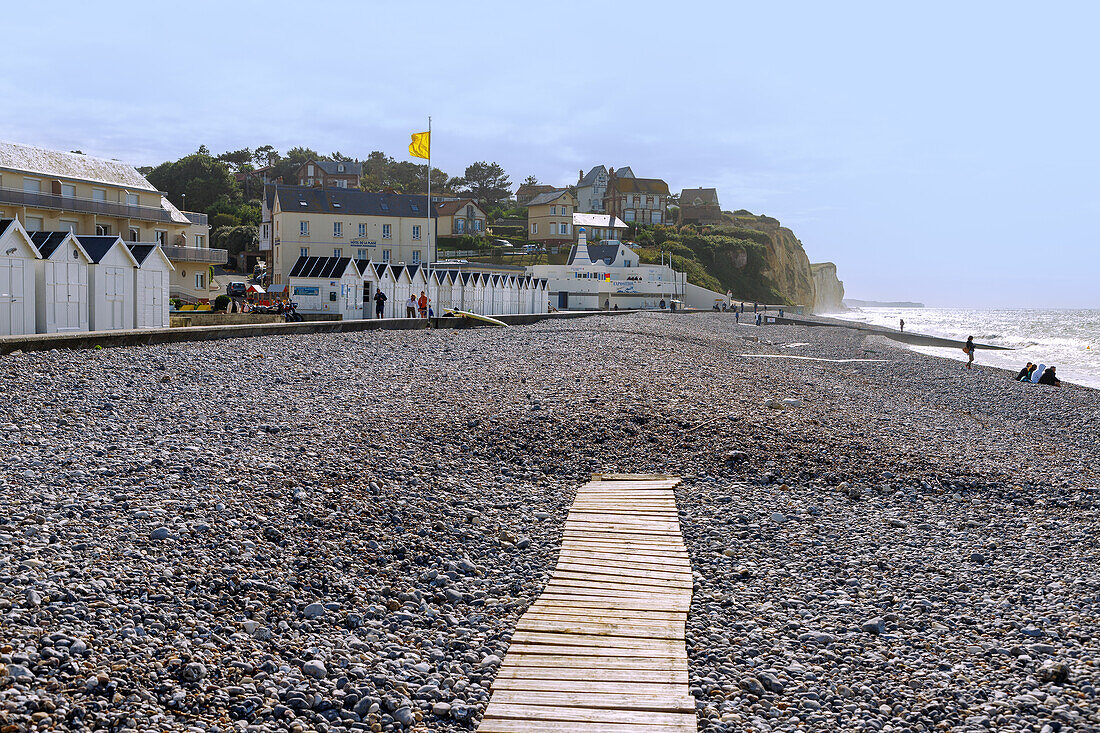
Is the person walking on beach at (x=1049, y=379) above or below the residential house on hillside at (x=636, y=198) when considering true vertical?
below

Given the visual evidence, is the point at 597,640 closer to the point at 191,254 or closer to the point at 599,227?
the point at 191,254

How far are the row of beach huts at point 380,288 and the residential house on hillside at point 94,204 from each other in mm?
14994

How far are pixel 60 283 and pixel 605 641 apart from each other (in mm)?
20098

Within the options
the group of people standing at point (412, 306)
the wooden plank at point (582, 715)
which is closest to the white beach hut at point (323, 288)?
the group of people standing at point (412, 306)

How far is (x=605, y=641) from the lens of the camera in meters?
5.45

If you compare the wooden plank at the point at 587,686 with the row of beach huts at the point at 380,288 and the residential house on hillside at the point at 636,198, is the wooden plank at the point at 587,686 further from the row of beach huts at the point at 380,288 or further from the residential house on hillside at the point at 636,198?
the residential house on hillside at the point at 636,198

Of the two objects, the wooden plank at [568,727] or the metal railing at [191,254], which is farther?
the metal railing at [191,254]

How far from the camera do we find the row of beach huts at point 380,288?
111ft

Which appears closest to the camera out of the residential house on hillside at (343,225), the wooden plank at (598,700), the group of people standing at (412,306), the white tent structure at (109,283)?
the wooden plank at (598,700)

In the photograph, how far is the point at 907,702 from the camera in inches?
191

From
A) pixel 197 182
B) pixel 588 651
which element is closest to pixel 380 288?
pixel 588 651

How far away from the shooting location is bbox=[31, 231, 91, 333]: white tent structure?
65.9ft

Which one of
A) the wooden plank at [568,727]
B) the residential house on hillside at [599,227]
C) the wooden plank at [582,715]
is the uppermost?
the residential house on hillside at [599,227]

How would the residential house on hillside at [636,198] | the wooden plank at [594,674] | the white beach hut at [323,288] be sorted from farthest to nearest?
1. the residential house on hillside at [636,198]
2. the white beach hut at [323,288]
3. the wooden plank at [594,674]
